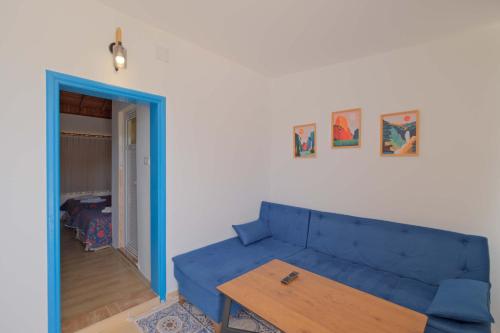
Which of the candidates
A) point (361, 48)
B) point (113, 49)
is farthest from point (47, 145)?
point (361, 48)

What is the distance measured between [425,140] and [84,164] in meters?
6.87

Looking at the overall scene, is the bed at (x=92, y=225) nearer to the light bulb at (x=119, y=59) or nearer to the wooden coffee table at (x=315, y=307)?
the light bulb at (x=119, y=59)

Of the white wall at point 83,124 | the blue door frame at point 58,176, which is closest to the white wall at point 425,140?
the blue door frame at point 58,176

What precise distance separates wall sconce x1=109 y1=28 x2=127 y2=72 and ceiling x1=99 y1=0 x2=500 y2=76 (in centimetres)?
25

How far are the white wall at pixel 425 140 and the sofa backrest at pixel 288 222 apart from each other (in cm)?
A: 30

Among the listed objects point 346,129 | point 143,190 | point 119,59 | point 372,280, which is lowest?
point 372,280

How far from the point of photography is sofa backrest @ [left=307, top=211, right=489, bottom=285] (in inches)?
74.9

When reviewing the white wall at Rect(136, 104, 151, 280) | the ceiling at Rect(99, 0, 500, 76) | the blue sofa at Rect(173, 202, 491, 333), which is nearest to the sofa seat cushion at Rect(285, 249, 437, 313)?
the blue sofa at Rect(173, 202, 491, 333)

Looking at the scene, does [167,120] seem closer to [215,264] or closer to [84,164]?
[215,264]

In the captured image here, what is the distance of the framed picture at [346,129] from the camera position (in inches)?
108

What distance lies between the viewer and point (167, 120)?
2373 millimetres

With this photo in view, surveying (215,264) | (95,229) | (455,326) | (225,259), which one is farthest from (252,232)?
(95,229)

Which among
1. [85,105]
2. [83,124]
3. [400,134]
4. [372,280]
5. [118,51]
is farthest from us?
[83,124]

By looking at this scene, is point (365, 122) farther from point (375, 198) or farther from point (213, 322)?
point (213, 322)
